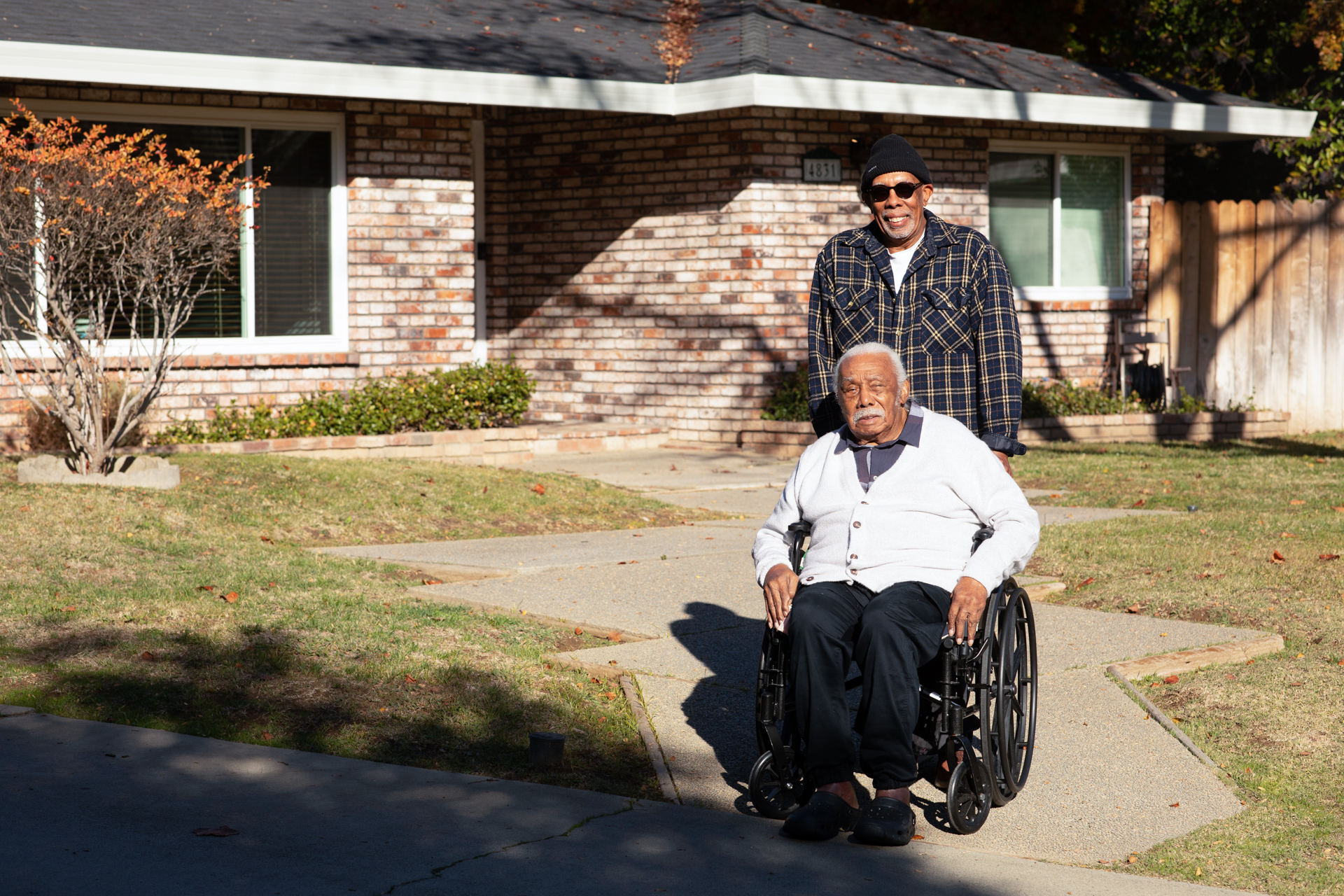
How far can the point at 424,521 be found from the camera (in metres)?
8.63

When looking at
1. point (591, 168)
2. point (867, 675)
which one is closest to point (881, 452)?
point (867, 675)

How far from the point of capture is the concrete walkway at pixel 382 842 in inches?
137

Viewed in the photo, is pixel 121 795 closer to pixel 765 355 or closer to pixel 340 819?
pixel 340 819

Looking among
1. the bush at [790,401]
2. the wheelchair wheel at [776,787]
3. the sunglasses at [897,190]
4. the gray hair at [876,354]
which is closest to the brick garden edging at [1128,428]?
the bush at [790,401]

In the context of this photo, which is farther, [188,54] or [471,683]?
[188,54]

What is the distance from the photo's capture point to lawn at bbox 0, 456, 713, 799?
15.6 ft

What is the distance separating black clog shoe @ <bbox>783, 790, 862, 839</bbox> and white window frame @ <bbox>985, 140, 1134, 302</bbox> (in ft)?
36.5

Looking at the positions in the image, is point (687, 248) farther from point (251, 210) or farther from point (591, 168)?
point (251, 210)

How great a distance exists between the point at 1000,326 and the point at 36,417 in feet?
25.9

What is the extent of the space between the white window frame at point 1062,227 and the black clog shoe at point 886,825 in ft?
36.5

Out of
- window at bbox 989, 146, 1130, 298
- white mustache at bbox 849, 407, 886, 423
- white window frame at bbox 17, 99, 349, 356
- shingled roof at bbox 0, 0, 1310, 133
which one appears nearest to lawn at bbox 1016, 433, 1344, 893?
white mustache at bbox 849, 407, 886, 423

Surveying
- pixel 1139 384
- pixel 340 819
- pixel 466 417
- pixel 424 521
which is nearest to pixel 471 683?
pixel 340 819

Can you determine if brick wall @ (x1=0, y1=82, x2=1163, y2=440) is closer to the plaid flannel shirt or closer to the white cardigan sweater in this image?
the plaid flannel shirt

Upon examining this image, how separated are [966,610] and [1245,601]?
3231mm
